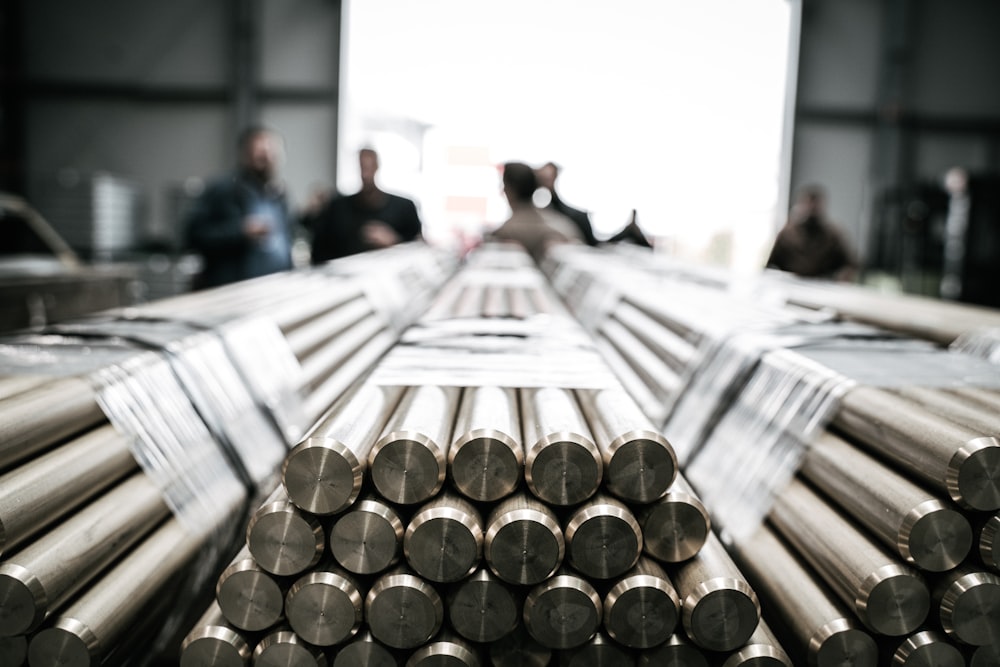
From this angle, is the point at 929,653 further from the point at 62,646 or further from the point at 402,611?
the point at 62,646

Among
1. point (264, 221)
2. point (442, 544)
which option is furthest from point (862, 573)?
point (264, 221)

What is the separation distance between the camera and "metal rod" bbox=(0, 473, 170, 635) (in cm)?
90

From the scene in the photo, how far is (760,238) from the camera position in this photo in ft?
37.7

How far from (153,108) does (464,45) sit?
4.53 metres

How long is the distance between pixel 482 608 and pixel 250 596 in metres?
0.29

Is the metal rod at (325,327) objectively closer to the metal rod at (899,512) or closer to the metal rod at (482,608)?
the metal rod at (482,608)

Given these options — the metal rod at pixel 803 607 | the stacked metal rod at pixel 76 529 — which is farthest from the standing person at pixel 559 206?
the metal rod at pixel 803 607

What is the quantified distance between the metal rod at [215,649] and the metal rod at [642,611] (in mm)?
454

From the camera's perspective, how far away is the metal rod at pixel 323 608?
3.07 ft

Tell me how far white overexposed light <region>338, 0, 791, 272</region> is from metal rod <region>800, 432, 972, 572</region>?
32.1ft

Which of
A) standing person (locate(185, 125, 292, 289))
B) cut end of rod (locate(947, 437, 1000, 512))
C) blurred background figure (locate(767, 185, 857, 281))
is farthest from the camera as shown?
blurred background figure (locate(767, 185, 857, 281))

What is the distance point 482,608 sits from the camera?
956 mm

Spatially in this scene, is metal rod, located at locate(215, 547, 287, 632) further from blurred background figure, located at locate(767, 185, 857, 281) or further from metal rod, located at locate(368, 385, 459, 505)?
blurred background figure, located at locate(767, 185, 857, 281)

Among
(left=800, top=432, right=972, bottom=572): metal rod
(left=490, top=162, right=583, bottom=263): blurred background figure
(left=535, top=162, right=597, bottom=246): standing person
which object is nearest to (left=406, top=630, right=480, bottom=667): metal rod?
(left=800, top=432, right=972, bottom=572): metal rod
